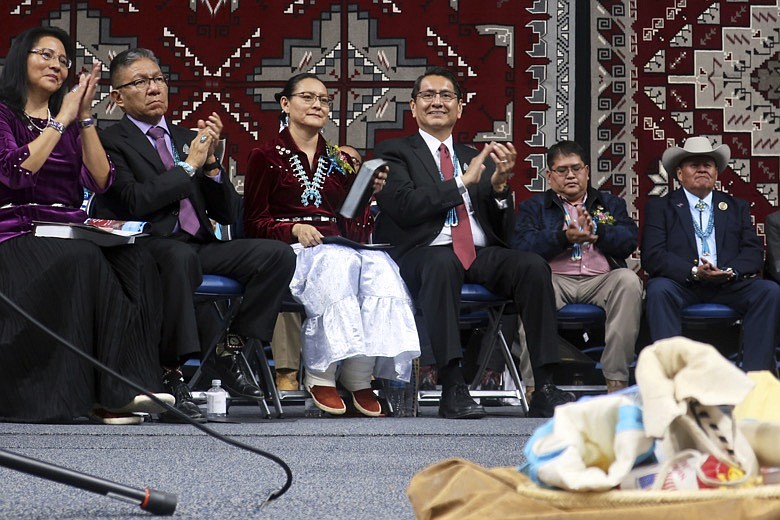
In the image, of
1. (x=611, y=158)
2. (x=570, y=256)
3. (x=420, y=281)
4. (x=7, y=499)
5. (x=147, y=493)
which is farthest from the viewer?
(x=611, y=158)

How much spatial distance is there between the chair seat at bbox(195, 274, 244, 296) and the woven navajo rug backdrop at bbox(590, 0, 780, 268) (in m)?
2.57

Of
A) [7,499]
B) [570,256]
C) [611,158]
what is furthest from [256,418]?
[611,158]

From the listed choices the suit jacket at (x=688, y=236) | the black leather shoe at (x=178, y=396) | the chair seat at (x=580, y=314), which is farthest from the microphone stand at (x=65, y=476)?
the suit jacket at (x=688, y=236)

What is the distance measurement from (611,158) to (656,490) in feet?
15.8

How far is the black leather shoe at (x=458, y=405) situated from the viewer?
3621 millimetres

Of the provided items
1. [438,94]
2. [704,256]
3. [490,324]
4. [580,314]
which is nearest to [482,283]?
[490,324]

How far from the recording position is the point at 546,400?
374 centimetres

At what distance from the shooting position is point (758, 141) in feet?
18.7

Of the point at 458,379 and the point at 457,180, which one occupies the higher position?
the point at 457,180

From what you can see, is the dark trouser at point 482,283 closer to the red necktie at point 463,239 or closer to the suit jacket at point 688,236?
the red necktie at point 463,239

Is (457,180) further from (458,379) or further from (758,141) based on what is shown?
(758,141)

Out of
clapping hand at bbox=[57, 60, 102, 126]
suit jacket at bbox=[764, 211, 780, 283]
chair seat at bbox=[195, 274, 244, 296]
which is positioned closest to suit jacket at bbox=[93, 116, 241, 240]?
chair seat at bbox=[195, 274, 244, 296]

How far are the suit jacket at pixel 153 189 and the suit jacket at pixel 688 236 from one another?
185cm

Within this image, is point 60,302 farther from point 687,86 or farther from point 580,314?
point 687,86
